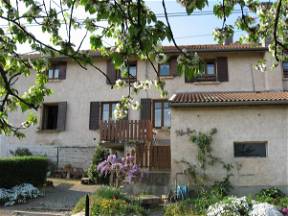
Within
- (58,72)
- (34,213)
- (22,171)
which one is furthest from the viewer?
(58,72)

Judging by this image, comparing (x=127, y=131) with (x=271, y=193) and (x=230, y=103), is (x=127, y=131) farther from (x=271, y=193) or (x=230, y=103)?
(x=271, y=193)

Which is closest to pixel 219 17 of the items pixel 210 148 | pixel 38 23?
pixel 38 23

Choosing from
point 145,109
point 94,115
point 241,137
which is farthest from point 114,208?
point 94,115

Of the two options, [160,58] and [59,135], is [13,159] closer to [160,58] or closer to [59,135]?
[59,135]

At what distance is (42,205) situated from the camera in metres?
13.5

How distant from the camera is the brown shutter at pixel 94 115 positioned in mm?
21922

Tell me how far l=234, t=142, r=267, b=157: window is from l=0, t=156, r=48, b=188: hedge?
27.0 ft

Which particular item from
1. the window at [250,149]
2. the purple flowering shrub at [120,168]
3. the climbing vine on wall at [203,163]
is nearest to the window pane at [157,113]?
the climbing vine on wall at [203,163]

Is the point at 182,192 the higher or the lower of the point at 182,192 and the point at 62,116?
the lower

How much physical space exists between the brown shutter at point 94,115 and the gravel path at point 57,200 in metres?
4.32

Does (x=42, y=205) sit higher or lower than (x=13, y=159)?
lower

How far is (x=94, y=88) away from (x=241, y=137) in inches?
422

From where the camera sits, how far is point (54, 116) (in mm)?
24016

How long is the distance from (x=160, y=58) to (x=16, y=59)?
1.73 metres
